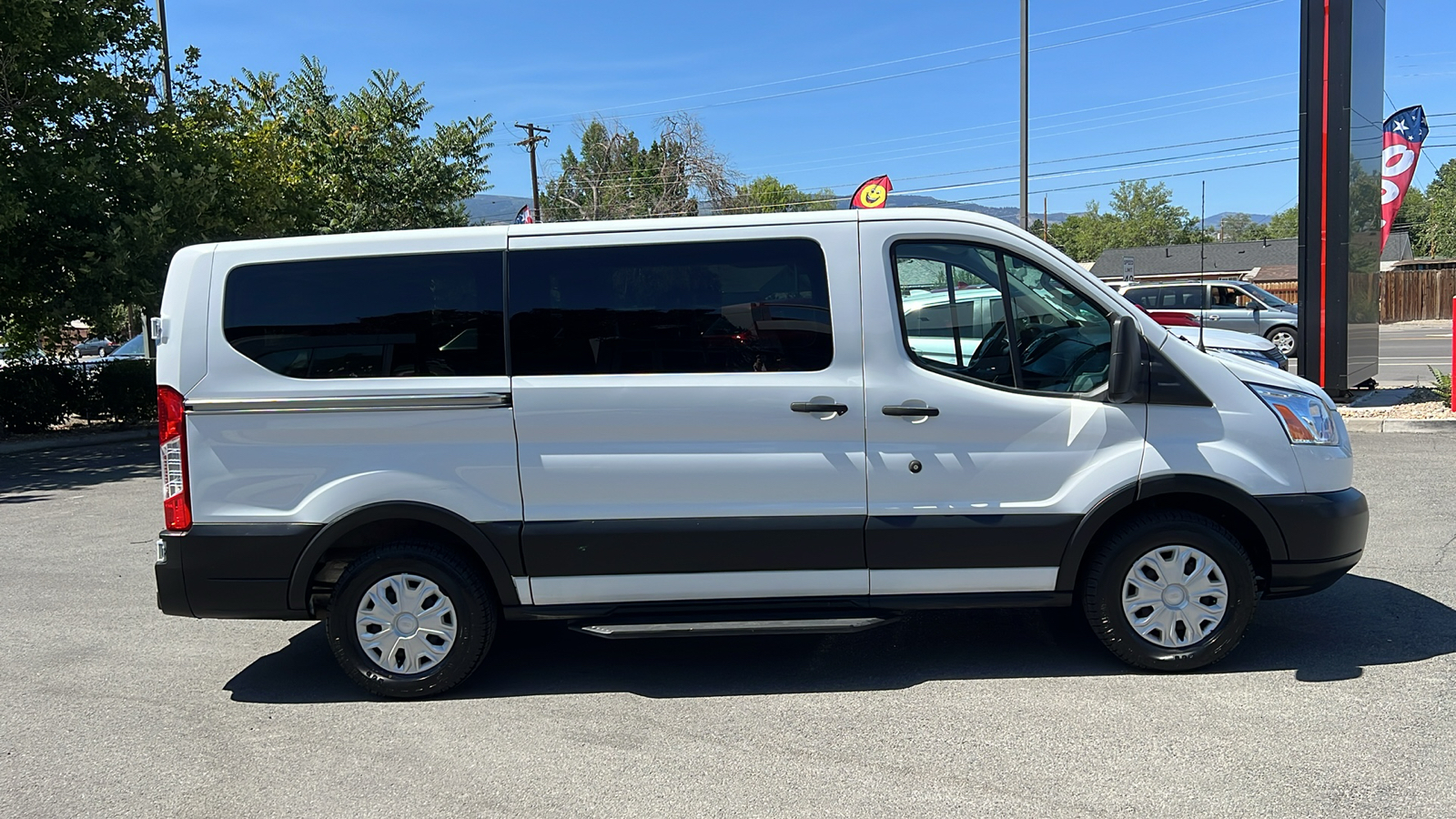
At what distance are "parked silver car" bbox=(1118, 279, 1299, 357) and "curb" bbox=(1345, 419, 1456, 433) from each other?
11.6 meters

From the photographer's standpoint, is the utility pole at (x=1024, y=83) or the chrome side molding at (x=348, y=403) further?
the utility pole at (x=1024, y=83)

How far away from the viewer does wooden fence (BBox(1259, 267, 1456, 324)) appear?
140 feet

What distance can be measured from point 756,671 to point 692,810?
1420mm

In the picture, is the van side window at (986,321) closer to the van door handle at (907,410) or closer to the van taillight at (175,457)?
the van door handle at (907,410)

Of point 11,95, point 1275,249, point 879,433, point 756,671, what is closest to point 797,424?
point 879,433

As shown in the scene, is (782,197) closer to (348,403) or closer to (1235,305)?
(1235,305)

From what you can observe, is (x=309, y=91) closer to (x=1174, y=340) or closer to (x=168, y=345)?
(x=168, y=345)

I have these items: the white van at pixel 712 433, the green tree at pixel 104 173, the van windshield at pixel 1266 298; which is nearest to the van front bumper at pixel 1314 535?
the white van at pixel 712 433

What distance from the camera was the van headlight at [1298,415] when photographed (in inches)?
184

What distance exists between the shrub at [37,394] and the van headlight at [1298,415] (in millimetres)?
17583

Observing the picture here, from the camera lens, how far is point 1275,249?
7831 centimetres

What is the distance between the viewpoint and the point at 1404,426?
38.9 feet

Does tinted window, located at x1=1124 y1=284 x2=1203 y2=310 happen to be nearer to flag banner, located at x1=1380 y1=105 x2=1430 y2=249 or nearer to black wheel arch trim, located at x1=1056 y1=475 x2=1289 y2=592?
flag banner, located at x1=1380 y1=105 x2=1430 y2=249

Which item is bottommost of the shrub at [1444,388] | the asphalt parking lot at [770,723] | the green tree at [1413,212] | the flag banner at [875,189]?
the asphalt parking lot at [770,723]
